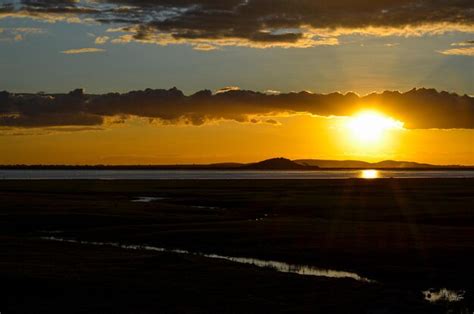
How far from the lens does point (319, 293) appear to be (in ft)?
98.5

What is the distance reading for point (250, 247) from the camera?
4594cm

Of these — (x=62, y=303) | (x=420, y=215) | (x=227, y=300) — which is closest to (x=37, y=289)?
(x=62, y=303)

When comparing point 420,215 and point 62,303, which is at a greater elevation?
point 420,215

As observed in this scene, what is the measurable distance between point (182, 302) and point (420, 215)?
47.0 m

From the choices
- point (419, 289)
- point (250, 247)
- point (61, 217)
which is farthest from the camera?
point (61, 217)

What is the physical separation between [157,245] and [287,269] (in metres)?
13.5

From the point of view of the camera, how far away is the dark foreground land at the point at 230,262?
28.1 m

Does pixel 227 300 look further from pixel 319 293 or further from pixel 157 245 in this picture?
pixel 157 245

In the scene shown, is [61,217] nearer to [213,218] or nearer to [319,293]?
[213,218]

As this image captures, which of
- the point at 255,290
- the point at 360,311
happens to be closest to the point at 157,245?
the point at 255,290

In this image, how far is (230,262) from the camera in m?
38.8

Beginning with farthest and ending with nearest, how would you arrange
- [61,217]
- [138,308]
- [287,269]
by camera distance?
[61,217] < [287,269] < [138,308]

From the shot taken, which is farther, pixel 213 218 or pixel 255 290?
pixel 213 218

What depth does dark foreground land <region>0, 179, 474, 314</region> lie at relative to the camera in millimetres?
28109
